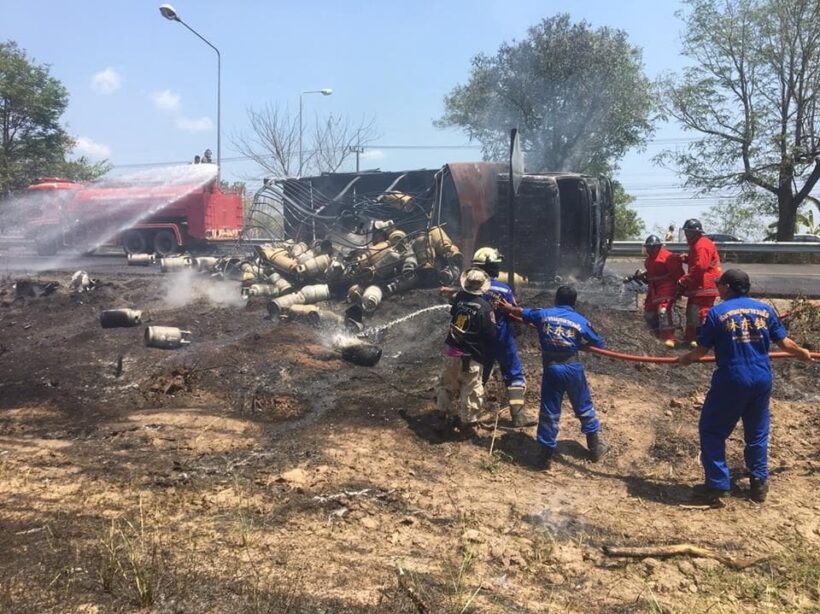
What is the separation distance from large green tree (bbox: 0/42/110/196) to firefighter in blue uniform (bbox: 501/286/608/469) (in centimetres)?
2905

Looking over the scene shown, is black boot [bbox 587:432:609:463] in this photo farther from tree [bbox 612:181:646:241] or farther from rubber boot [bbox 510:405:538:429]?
tree [bbox 612:181:646:241]

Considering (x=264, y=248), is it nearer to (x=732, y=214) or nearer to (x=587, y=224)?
(x=587, y=224)

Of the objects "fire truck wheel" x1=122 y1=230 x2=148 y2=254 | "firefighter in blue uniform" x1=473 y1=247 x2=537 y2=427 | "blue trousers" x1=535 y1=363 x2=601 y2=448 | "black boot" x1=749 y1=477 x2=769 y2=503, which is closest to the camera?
"black boot" x1=749 y1=477 x2=769 y2=503

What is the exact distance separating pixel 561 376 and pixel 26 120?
3108cm

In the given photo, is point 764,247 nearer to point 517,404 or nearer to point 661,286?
point 661,286

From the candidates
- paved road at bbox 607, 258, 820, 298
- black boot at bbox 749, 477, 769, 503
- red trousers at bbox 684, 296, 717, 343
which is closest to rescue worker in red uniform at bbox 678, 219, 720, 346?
red trousers at bbox 684, 296, 717, 343

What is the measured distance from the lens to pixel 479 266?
20.5ft

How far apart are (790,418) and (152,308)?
9749mm

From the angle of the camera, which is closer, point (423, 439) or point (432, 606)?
point (432, 606)

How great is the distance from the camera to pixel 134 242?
853 inches

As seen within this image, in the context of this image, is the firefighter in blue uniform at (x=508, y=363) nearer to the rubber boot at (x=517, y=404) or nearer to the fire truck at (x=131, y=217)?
the rubber boot at (x=517, y=404)

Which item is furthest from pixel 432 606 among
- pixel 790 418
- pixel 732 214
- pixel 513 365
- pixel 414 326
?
pixel 732 214

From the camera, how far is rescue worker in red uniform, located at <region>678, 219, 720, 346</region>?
7.77 m

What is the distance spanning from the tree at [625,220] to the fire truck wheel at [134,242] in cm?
1750
